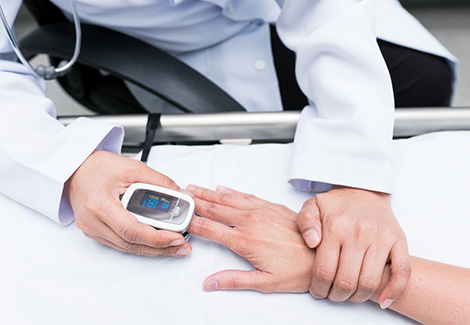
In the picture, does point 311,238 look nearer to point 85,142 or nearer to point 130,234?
point 130,234

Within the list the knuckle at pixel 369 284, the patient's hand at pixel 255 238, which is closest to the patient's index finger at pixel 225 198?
the patient's hand at pixel 255 238

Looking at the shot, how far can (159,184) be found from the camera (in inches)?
24.5

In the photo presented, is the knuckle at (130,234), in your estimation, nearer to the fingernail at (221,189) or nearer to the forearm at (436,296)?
the fingernail at (221,189)

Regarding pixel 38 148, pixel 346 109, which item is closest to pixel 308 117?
pixel 346 109

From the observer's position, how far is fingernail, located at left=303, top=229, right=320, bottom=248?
0.58 meters

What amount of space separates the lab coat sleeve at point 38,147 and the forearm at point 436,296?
519mm

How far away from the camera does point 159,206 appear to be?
585mm

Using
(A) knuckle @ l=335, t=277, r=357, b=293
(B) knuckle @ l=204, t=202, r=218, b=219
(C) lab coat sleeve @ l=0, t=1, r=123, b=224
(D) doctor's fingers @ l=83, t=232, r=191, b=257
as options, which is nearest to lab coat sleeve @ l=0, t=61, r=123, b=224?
(C) lab coat sleeve @ l=0, t=1, r=123, b=224

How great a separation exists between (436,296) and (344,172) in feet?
0.75

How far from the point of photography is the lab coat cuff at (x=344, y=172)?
65 centimetres

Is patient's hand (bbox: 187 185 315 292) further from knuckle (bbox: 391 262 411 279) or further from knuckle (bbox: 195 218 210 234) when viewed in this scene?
knuckle (bbox: 391 262 411 279)

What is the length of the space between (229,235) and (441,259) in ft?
1.13

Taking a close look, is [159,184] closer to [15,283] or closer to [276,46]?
[15,283]

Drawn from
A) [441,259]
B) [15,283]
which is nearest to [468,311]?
[441,259]
